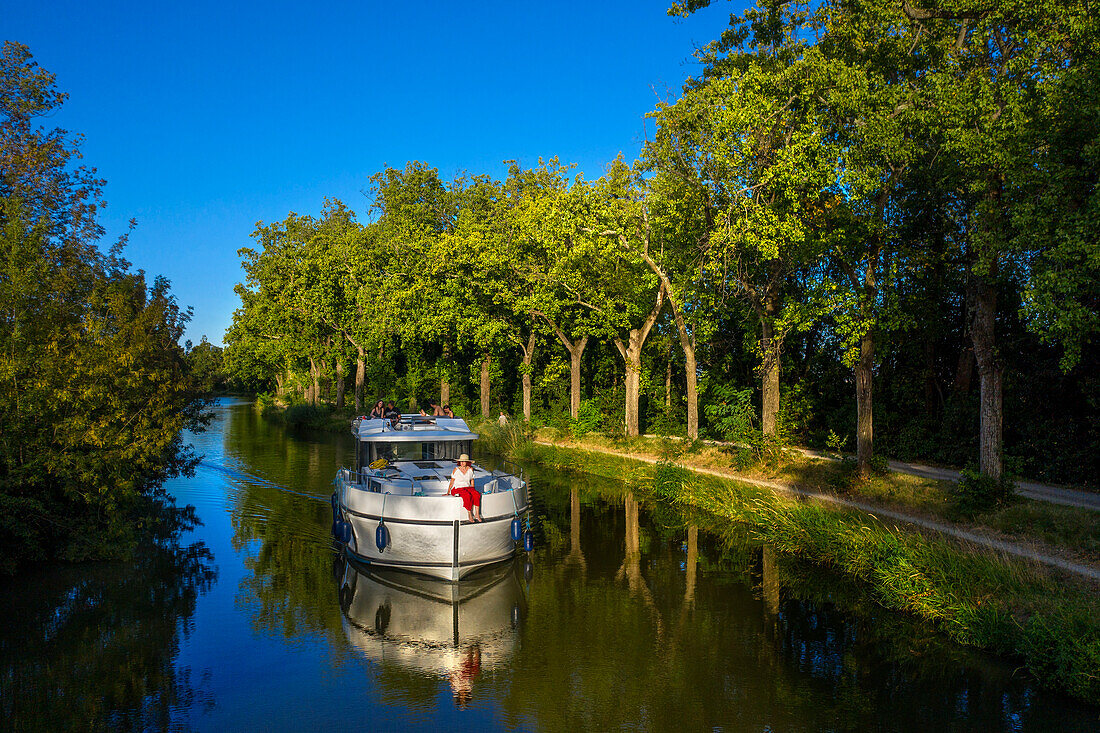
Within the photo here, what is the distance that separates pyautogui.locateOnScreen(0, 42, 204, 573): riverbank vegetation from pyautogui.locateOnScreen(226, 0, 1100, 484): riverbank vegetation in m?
15.7

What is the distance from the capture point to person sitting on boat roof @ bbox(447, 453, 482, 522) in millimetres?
14469

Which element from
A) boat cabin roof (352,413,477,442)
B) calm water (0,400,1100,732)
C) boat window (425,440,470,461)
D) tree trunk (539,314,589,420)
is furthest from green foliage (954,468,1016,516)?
tree trunk (539,314,589,420)

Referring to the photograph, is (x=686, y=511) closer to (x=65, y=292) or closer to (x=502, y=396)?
(x=65, y=292)

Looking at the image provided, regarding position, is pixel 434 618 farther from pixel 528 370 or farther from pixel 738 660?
pixel 528 370

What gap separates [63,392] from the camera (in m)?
14.0

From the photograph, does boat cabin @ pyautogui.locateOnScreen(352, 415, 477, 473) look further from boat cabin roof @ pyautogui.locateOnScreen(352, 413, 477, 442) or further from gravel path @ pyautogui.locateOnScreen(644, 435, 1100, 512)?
gravel path @ pyautogui.locateOnScreen(644, 435, 1100, 512)

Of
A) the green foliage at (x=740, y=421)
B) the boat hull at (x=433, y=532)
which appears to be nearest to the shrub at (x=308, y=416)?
the green foliage at (x=740, y=421)

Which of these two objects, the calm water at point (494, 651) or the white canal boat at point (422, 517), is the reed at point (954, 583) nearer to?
the calm water at point (494, 651)

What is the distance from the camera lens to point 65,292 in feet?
52.4

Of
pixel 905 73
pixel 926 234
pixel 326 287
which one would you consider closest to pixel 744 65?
pixel 905 73

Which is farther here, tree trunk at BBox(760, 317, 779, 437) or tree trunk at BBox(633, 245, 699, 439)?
tree trunk at BBox(633, 245, 699, 439)

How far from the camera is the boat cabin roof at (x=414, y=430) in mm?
17703

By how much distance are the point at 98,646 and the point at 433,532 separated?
584cm

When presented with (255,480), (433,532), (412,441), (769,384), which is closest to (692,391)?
(769,384)
